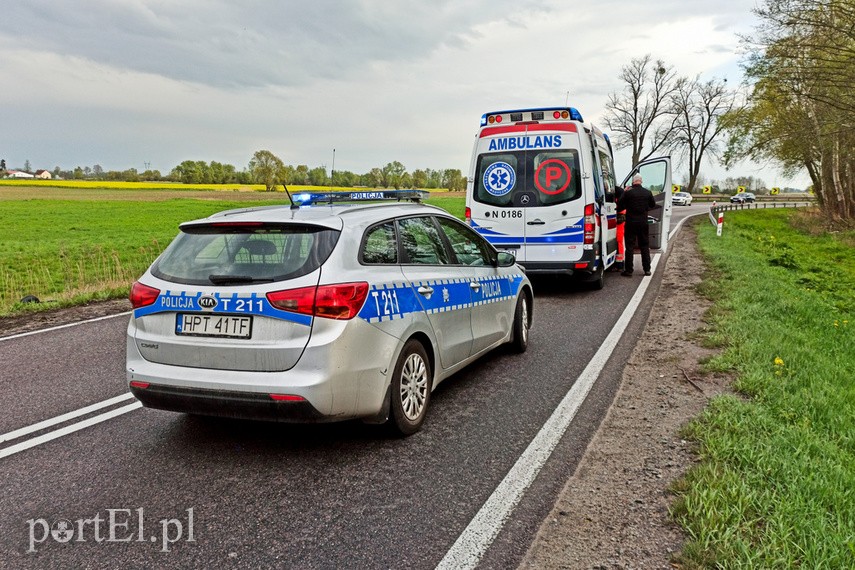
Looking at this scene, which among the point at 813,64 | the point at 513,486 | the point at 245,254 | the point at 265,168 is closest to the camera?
the point at 513,486

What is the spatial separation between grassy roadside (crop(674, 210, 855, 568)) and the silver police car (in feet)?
6.11

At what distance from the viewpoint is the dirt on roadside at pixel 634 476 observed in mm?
2695

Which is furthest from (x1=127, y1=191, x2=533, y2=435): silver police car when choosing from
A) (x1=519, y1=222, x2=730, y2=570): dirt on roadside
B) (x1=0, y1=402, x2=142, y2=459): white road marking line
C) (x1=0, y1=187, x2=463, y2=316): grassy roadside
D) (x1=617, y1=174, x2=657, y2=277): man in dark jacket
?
(x1=617, y1=174, x2=657, y2=277): man in dark jacket

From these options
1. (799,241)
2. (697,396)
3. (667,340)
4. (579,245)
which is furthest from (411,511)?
(799,241)

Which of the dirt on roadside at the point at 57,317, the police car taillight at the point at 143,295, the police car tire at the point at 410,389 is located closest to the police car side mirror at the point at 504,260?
the police car tire at the point at 410,389


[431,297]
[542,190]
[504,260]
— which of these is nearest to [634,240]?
[542,190]

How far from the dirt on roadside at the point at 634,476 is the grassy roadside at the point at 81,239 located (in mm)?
Result: 8855

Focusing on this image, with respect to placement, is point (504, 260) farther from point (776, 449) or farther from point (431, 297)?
point (776, 449)

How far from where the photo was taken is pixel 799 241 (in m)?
24.3

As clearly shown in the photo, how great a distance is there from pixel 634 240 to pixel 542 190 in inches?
126

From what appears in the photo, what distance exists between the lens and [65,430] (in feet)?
13.8

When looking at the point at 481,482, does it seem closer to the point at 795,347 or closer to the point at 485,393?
the point at 485,393

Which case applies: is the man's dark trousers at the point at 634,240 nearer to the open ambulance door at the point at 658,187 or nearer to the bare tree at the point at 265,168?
the open ambulance door at the point at 658,187

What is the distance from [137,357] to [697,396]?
13.5 ft
